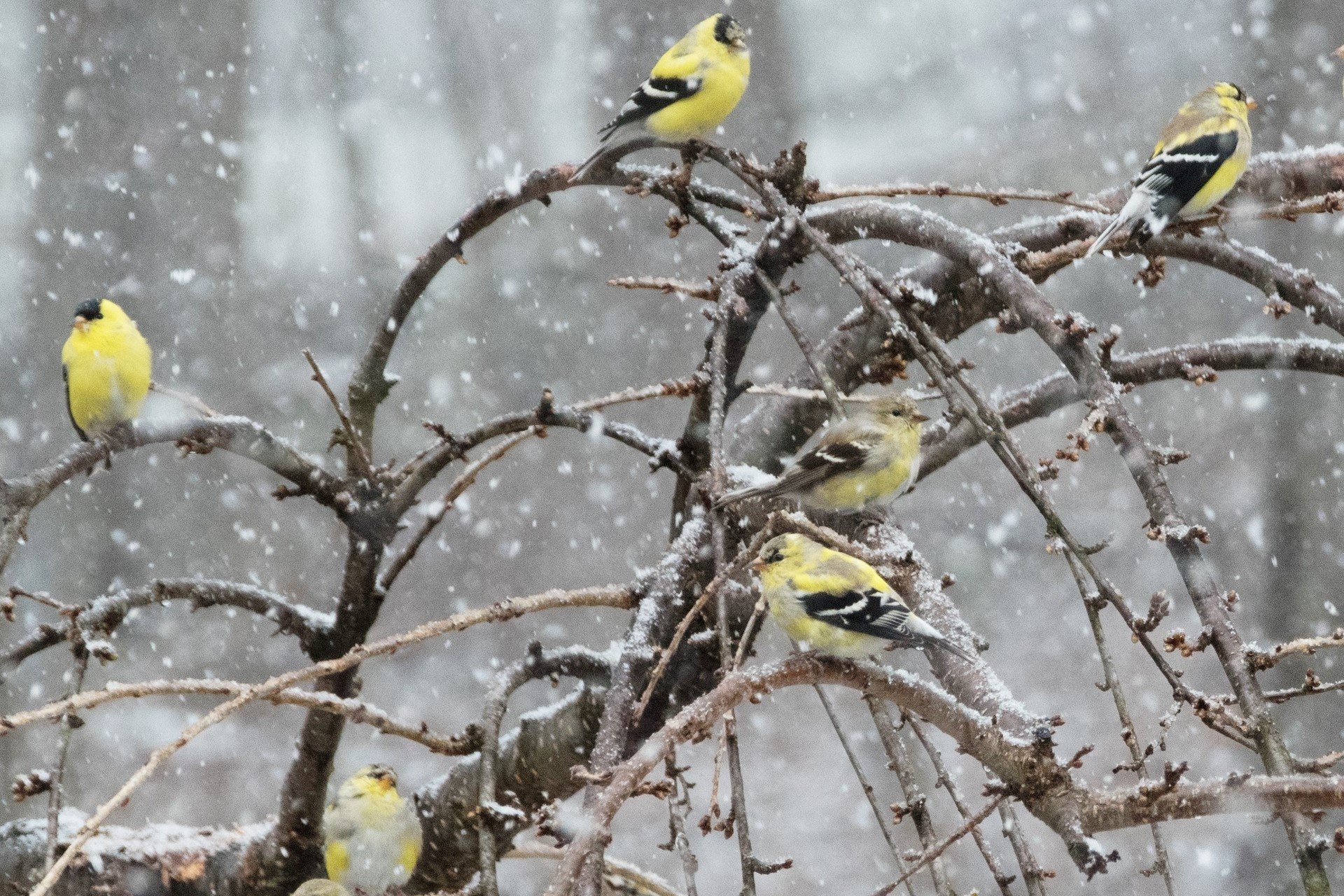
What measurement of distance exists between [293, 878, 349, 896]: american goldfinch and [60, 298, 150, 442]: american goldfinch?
5.89 ft

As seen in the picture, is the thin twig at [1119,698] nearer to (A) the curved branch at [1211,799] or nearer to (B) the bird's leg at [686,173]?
(A) the curved branch at [1211,799]

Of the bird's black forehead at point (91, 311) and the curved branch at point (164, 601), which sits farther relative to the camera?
the bird's black forehead at point (91, 311)

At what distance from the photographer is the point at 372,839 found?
3.03 meters

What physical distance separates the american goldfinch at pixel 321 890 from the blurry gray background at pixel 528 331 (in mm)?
6570

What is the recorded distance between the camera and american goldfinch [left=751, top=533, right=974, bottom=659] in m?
2.03

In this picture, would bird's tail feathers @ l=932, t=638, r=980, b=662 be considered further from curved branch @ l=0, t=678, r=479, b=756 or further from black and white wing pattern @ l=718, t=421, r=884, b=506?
curved branch @ l=0, t=678, r=479, b=756

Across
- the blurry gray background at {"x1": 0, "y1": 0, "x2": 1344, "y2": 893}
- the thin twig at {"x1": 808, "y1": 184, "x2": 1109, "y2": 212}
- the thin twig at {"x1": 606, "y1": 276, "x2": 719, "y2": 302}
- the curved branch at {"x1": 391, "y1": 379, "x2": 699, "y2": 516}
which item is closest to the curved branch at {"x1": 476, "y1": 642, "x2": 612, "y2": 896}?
the curved branch at {"x1": 391, "y1": 379, "x2": 699, "y2": 516}

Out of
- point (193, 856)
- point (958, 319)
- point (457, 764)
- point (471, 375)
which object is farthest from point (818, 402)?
point (471, 375)

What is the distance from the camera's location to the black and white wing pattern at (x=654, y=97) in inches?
125

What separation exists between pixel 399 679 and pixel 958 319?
7712 millimetres

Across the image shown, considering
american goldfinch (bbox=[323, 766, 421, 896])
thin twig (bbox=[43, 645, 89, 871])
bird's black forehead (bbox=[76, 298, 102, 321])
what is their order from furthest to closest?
bird's black forehead (bbox=[76, 298, 102, 321]) < american goldfinch (bbox=[323, 766, 421, 896]) < thin twig (bbox=[43, 645, 89, 871])

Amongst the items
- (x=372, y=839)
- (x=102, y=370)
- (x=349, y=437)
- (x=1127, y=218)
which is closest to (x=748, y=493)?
(x=1127, y=218)

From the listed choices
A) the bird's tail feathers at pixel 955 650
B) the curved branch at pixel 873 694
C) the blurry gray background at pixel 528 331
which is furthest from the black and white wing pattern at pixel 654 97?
the blurry gray background at pixel 528 331

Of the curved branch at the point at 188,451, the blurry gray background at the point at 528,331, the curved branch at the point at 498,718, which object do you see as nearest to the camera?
the curved branch at the point at 498,718
